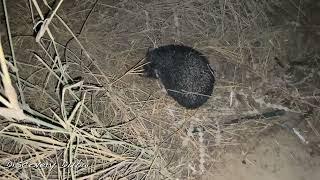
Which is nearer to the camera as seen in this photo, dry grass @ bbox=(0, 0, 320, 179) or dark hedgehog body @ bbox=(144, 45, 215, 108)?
dry grass @ bbox=(0, 0, 320, 179)

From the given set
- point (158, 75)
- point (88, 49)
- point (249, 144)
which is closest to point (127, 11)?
point (88, 49)

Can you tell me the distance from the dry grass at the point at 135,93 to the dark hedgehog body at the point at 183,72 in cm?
6

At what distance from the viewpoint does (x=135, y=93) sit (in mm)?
2271

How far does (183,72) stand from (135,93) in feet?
1.20

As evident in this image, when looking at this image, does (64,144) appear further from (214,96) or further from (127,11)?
(127,11)

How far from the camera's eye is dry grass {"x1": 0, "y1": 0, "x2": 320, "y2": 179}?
6.55ft

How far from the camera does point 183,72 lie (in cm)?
231

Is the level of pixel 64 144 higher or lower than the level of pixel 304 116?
higher

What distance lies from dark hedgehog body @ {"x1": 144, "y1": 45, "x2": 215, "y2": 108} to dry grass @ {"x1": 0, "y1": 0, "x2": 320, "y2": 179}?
6cm

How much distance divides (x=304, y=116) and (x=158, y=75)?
3.36 ft

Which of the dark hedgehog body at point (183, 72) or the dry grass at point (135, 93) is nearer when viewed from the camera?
the dry grass at point (135, 93)

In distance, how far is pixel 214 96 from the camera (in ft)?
7.46

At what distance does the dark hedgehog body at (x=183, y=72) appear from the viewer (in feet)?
7.42

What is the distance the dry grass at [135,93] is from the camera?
78.6 inches
